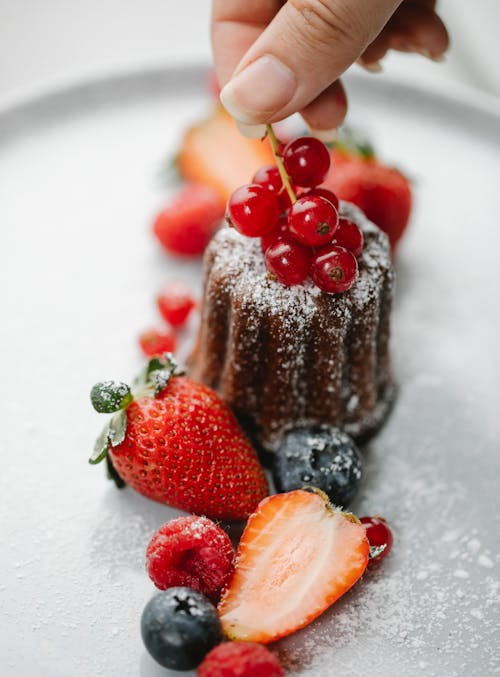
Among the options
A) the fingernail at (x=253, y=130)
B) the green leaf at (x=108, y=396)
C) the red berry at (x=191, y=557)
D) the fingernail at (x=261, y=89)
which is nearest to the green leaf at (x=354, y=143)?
the fingernail at (x=253, y=130)

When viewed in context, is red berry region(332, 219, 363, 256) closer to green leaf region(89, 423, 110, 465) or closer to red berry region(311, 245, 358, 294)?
red berry region(311, 245, 358, 294)

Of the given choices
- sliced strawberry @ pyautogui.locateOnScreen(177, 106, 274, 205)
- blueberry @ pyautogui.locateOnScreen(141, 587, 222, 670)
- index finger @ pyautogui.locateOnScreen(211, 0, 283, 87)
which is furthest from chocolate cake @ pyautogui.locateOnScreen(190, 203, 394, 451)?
sliced strawberry @ pyautogui.locateOnScreen(177, 106, 274, 205)

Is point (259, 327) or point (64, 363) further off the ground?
point (259, 327)

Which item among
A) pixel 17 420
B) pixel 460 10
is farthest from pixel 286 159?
pixel 460 10

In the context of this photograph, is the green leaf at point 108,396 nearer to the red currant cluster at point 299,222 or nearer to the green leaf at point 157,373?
the green leaf at point 157,373

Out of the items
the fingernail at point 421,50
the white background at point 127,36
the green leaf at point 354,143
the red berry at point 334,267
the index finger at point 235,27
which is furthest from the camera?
the white background at point 127,36

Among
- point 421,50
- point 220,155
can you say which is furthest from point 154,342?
point 421,50

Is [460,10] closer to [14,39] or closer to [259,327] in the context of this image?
[14,39]
